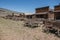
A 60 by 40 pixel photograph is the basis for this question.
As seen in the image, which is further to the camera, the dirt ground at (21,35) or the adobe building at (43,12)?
the adobe building at (43,12)

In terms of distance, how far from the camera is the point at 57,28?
16828 mm

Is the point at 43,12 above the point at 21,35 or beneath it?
above

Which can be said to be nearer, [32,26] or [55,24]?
[55,24]

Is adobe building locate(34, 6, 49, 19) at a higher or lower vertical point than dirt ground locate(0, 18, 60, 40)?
higher

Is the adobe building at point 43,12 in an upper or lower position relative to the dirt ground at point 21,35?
upper

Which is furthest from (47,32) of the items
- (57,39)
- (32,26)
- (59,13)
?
(59,13)

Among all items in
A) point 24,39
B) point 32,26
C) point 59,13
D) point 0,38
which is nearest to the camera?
point 0,38

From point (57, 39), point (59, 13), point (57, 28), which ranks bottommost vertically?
point (57, 39)

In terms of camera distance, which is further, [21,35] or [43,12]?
[43,12]

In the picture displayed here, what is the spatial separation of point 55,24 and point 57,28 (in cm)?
82

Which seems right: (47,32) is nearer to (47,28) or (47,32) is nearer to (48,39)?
(47,28)

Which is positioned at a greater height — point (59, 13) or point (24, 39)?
point (59, 13)

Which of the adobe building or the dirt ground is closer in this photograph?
the dirt ground

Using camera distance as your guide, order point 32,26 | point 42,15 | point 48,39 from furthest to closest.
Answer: point 42,15 → point 32,26 → point 48,39
